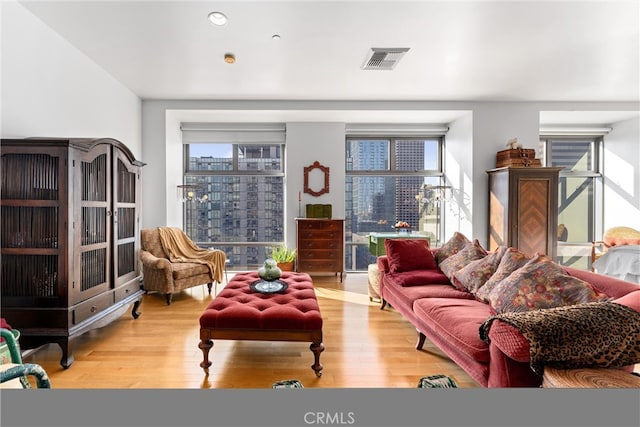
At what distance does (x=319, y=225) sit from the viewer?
487cm

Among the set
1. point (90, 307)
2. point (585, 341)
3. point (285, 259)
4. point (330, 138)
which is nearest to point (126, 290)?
point (90, 307)

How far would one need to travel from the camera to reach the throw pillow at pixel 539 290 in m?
1.86

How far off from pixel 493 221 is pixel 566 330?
11.5 ft

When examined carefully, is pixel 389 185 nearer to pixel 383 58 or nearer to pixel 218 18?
pixel 383 58

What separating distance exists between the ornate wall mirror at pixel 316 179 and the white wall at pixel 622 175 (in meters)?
4.98

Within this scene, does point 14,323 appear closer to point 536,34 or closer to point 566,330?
point 566,330

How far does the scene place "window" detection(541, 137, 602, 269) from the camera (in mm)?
5598

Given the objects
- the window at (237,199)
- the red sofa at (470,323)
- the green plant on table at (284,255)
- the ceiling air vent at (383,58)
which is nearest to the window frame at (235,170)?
the window at (237,199)

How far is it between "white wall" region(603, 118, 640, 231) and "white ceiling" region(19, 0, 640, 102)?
118cm

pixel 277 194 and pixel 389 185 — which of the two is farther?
pixel 389 185

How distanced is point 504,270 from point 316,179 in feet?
10.9

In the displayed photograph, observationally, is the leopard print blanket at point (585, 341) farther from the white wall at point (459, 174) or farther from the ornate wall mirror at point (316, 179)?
the ornate wall mirror at point (316, 179)

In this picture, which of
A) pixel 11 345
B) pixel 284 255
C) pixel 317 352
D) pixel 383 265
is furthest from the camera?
pixel 284 255

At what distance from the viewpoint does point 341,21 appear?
8.75 ft
